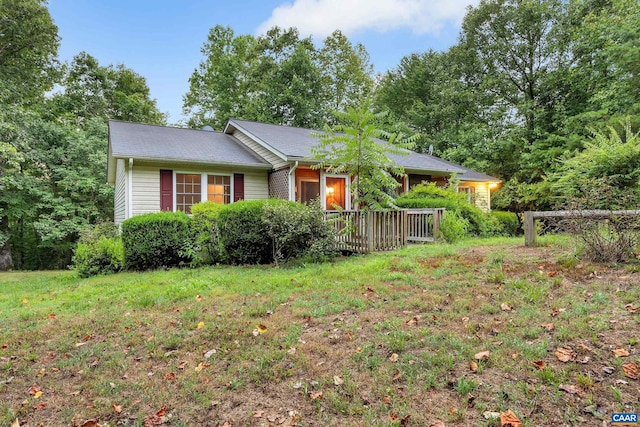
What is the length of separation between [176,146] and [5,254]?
1134 centimetres

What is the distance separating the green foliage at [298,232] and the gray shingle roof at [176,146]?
4700 mm

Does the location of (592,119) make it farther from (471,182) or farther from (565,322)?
(565,322)

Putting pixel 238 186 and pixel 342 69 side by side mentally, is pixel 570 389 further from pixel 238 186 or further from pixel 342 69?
pixel 342 69

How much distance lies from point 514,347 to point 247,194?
10446mm

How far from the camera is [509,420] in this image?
Result: 2.12 metres

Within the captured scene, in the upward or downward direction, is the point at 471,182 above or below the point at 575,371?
above

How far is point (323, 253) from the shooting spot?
24.2ft

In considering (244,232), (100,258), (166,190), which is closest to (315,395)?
(244,232)

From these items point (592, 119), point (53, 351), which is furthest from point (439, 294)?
point (592, 119)

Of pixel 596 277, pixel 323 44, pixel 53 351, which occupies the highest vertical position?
pixel 323 44

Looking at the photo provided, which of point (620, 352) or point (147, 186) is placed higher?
point (147, 186)

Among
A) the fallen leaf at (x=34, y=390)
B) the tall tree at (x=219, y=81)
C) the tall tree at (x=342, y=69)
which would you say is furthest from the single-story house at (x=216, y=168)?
the tall tree at (x=342, y=69)

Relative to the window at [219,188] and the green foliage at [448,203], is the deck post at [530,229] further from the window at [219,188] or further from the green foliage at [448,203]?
the window at [219,188]

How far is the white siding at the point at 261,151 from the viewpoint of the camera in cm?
1191
